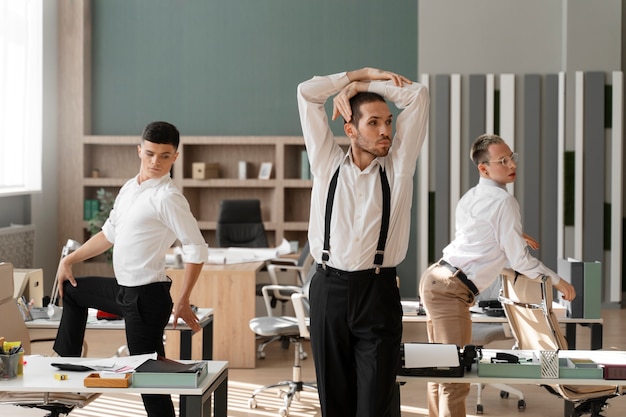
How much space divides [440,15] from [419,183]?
1.94 m

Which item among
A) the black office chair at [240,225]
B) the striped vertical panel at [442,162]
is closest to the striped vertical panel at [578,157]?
the striped vertical panel at [442,162]

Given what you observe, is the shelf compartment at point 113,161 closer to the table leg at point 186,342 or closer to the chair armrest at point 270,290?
the chair armrest at point 270,290

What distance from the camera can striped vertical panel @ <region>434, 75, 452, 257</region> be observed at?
9.98m

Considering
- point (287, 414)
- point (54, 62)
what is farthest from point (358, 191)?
point (54, 62)

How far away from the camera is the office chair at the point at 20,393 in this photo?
3.77m

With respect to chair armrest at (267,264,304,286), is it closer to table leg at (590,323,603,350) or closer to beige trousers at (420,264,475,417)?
table leg at (590,323,603,350)

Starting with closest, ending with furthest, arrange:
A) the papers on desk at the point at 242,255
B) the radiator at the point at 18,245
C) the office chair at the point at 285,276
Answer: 1. the office chair at the point at 285,276
2. the papers on desk at the point at 242,255
3. the radiator at the point at 18,245

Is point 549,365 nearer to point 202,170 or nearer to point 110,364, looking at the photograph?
point 110,364

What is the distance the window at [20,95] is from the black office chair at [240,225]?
2.16 meters

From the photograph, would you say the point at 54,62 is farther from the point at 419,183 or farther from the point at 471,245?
the point at 471,245

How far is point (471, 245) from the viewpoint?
4121 mm

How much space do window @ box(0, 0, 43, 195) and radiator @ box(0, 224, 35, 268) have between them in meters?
0.40

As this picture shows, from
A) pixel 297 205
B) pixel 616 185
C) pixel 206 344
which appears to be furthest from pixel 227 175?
pixel 206 344

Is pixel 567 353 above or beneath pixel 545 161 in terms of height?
beneath
